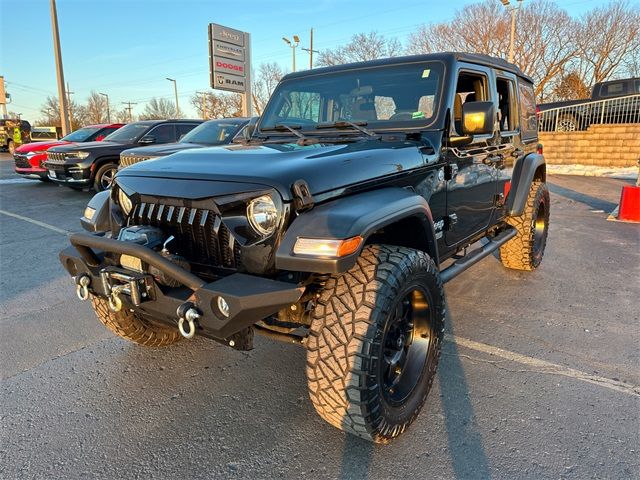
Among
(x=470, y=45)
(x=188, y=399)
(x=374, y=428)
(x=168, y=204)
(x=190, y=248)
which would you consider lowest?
(x=188, y=399)

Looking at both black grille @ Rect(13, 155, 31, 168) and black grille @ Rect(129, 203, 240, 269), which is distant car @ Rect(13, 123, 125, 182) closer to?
black grille @ Rect(13, 155, 31, 168)

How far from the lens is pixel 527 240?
4738 millimetres

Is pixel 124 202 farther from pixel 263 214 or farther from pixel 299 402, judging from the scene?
pixel 299 402

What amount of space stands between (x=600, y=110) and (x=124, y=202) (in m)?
16.6

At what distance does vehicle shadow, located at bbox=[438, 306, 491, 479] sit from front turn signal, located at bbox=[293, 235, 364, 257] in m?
1.14

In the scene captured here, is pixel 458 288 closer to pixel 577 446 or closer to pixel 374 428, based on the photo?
pixel 577 446

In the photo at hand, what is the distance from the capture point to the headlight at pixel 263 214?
2.08 metres

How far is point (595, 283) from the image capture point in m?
4.63

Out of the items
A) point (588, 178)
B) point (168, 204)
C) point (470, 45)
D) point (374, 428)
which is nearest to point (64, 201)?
point (168, 204)

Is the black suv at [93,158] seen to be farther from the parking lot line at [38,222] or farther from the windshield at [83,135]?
the windshield at [83,135]

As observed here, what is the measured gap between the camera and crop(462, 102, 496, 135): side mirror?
2.88 metres

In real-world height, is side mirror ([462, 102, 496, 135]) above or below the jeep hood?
above

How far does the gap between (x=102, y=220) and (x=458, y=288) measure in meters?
3.27

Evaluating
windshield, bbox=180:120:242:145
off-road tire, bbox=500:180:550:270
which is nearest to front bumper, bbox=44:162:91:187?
windshield, bbox=180:120:242:145
